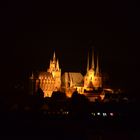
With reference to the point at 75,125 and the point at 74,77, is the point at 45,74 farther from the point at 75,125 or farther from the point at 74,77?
the point at 75,125

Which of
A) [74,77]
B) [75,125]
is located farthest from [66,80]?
[75,125]

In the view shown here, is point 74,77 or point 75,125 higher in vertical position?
point 74,77

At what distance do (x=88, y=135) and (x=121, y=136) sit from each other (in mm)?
1592

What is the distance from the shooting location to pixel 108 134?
2689 centimetres

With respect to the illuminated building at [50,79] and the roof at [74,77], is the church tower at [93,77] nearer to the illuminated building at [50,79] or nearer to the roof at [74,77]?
the roof at [74,77]

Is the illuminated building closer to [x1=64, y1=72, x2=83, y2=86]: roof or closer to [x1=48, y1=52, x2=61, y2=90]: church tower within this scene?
[x1=48, y1=52, x2=61, y2=90]: church tower

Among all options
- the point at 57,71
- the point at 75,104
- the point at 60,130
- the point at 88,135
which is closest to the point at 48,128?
the point at 60,130

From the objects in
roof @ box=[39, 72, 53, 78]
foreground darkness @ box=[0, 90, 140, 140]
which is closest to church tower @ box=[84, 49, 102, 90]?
roof @ box=[39, 72, 53, 78]

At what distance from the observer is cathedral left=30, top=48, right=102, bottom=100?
7131 centimetres

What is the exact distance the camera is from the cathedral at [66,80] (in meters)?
71.3

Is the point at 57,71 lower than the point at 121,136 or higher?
higher

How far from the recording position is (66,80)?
7544 centimetres

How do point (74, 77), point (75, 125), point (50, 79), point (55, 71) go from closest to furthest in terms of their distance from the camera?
point (75, 125), point (50, 79), point (55, 71), point (74, 77)

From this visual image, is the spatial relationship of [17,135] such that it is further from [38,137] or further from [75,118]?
[75,118]
